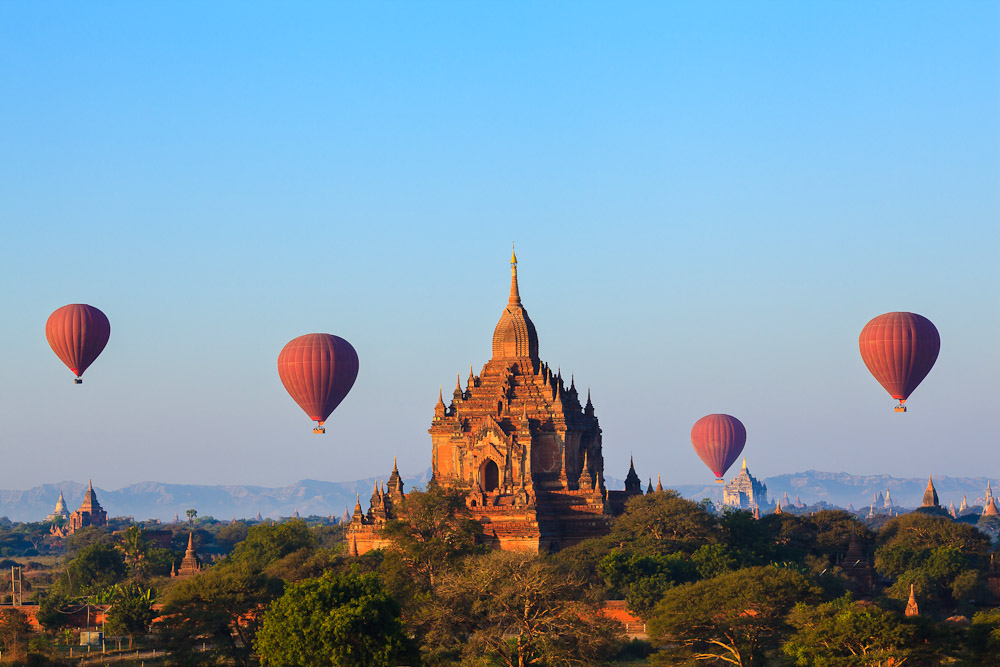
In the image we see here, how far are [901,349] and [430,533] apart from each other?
3821cm

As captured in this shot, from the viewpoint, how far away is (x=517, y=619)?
59344 mm

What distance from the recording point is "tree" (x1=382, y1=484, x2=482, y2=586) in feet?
245

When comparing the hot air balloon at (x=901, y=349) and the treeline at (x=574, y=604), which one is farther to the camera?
the hot air balloon at (x=901, y=349)

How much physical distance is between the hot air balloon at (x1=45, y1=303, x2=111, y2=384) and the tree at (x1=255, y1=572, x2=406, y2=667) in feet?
139

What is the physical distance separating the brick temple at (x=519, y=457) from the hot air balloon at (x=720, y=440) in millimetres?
36812

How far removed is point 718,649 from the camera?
2522 inches

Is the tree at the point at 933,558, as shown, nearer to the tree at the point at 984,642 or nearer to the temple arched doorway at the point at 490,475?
the temple arched doorway at the point at 490,475

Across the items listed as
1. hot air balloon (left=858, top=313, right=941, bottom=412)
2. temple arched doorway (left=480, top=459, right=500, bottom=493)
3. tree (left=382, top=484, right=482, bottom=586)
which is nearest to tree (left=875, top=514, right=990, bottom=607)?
hot air balloon (left=858, top=313, right=941, bottom=412)

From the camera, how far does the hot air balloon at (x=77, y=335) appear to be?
96938mm

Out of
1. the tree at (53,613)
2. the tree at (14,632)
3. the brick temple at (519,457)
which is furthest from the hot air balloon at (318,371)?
the tree at (14,632)

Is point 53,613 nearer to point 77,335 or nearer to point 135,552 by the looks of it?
point 77,335

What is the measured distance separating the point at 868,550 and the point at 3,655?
189 ft

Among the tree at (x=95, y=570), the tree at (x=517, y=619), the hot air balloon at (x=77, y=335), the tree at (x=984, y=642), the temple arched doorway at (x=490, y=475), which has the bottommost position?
the tree at (x=984, y=642)

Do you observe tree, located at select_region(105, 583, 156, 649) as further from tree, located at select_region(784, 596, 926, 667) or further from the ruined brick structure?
tree, located at select_region(784, 596, 926, 667)
